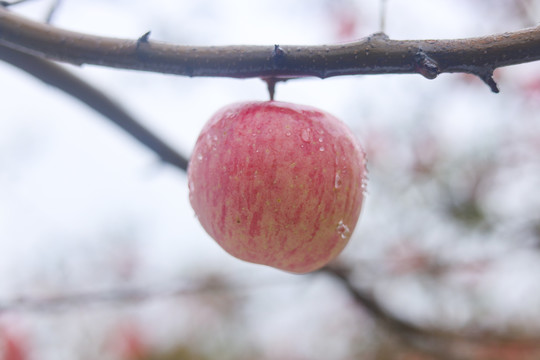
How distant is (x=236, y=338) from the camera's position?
3.74 m

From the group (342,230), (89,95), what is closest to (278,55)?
(342,230)

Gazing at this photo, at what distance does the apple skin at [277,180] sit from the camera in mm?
535

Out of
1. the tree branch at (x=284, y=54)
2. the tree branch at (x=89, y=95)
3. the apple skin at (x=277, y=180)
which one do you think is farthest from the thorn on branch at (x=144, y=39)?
the tree branch at (x=89, y=95)

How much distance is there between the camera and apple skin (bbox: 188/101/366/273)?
21.0 inches

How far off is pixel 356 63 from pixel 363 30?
2.74 meters

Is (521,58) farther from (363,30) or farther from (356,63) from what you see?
(363,30)

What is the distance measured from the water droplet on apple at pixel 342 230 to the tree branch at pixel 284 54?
0.65 ft

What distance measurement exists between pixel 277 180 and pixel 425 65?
207 mm

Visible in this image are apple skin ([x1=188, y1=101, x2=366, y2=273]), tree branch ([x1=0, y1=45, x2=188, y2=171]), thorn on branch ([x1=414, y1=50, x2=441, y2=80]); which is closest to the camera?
thorn on branch ([x1=414, y1=50, x2=441, y2=80])

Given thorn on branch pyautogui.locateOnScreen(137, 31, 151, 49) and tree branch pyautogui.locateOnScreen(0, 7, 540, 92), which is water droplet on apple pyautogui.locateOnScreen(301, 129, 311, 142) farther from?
thorn on branch pyautogui.locateOnScreen(137, 31, 151, 49)

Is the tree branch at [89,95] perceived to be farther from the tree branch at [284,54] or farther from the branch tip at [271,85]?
→ the branch tip at [271,85]

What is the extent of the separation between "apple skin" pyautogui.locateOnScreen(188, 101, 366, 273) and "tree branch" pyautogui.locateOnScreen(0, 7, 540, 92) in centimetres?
8

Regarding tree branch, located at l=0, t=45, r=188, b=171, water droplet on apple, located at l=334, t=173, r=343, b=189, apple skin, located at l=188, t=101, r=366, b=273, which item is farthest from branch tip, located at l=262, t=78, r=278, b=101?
tree branch, located at l=0, t=45, r=188, b=171

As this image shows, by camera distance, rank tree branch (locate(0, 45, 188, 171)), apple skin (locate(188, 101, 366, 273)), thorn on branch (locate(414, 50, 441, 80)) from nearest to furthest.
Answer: thorn on branch (locate(414, 50, 441, 80)), apple skin (locate(188, 101, 366, 273)), tree branch (locate(0, 45, 188, 171))
